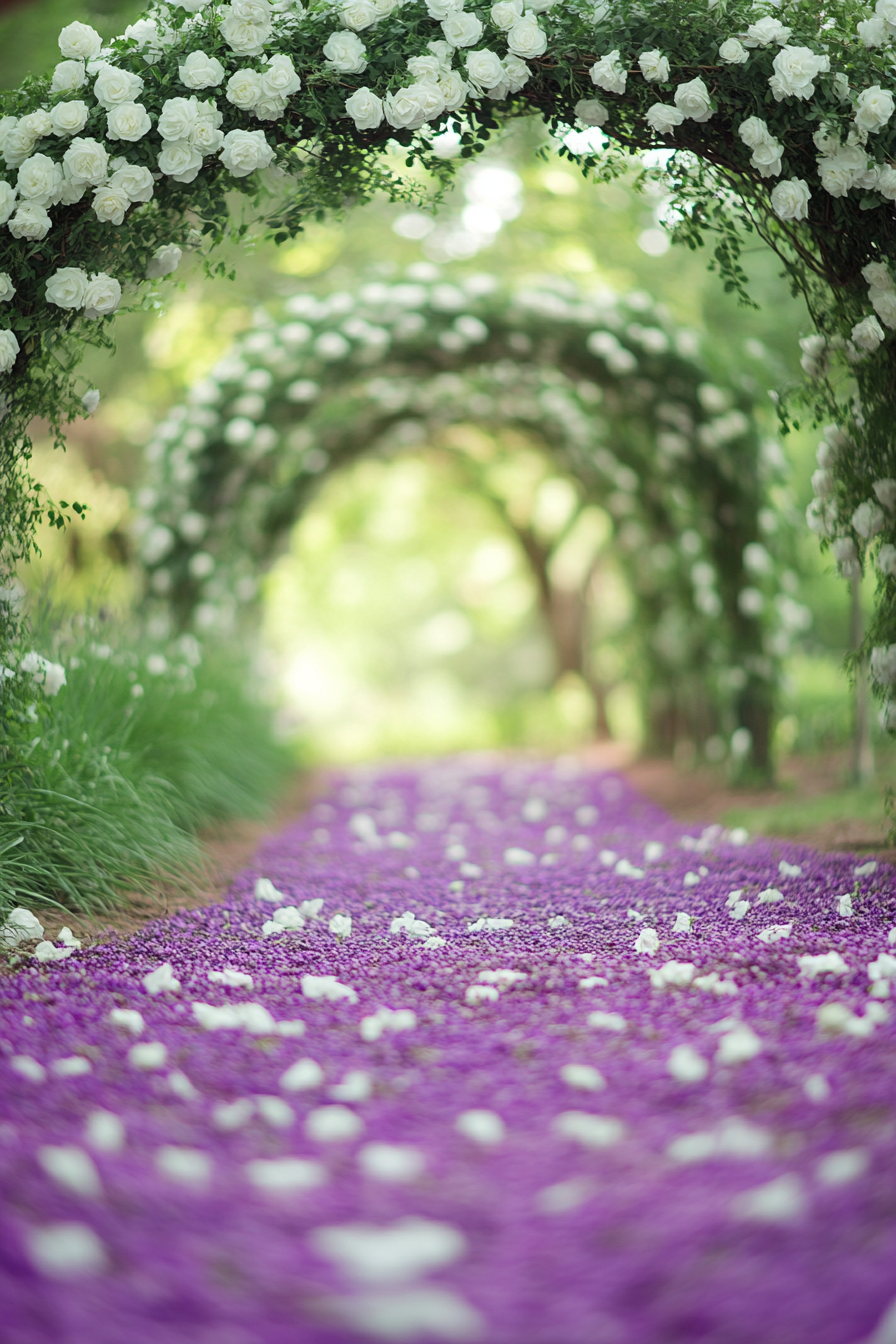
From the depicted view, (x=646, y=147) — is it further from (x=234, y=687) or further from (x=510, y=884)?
(x=234, y=687)

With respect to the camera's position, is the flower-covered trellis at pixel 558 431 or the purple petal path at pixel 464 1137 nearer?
the purple petal path at pixel 464 1137

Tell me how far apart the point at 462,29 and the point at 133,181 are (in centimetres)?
102

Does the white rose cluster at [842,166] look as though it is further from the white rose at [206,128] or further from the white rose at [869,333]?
the white rose at [206,128]

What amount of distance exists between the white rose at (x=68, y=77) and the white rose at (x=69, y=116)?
0.06 metres

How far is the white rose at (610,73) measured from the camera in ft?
9.18

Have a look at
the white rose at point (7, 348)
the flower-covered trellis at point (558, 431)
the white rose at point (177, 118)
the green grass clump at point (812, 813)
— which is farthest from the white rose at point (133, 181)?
the green grass clump at point (812, 813)

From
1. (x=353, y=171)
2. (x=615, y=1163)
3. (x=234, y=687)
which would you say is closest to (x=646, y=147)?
(x=353, y=171)

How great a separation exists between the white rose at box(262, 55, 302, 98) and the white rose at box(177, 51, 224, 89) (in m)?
0.13

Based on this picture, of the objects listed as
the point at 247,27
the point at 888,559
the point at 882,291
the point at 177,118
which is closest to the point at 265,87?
the point at 247,27

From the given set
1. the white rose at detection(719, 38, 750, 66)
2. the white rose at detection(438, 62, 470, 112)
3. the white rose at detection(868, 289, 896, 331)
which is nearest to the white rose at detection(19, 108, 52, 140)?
the white rose at detection(438, 62, 470, 112)

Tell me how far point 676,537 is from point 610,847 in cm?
280

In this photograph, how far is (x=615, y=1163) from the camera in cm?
157

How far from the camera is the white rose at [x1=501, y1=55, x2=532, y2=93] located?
2.85 m

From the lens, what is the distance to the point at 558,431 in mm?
7746
